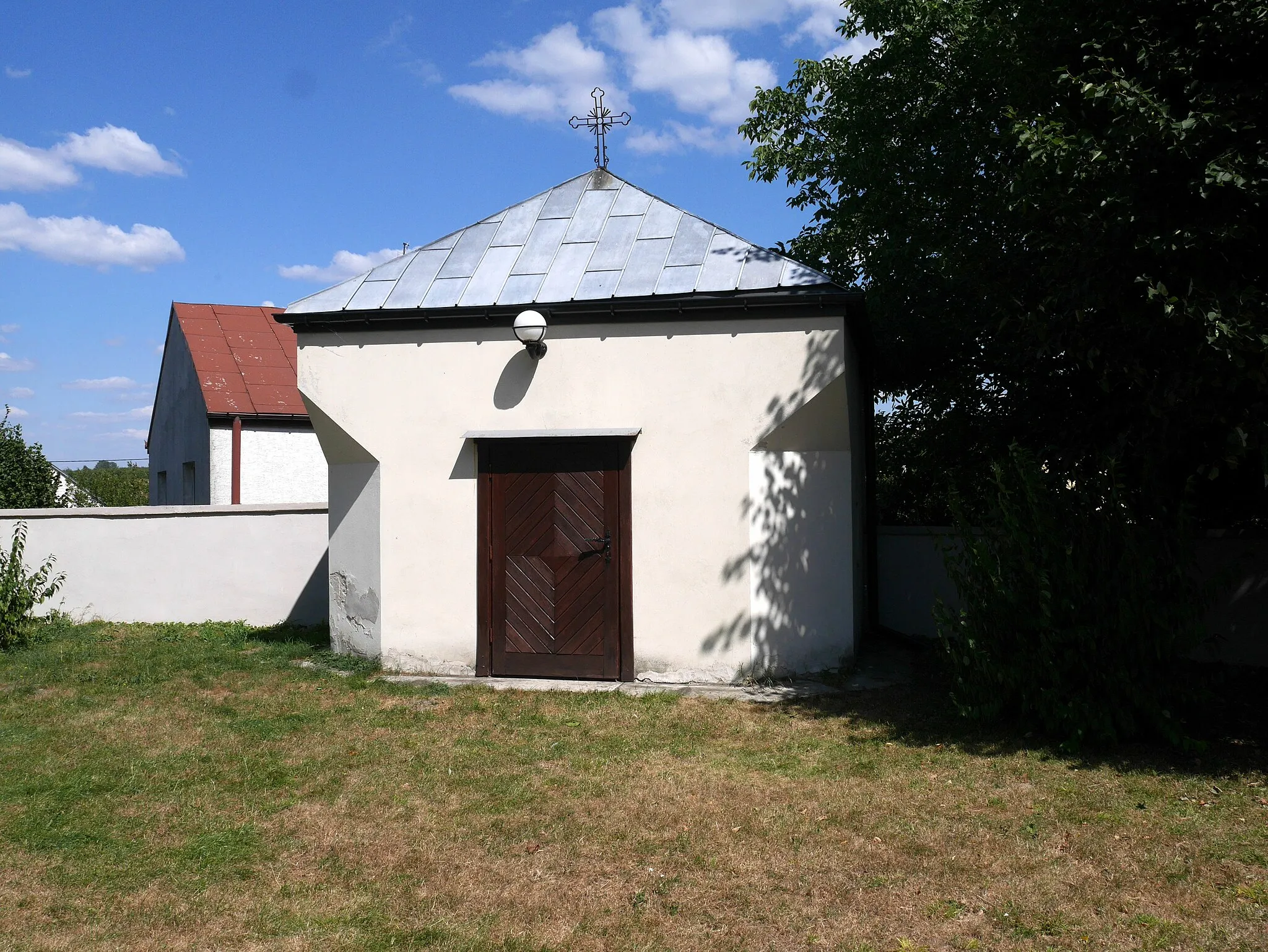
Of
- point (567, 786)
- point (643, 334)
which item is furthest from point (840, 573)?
point (567, 786)

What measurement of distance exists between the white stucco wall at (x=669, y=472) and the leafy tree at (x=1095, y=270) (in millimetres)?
1552

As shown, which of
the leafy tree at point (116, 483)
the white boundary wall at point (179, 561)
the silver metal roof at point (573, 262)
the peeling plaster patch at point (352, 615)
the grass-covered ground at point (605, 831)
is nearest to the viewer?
the grass-covered ground at point (605, 831)

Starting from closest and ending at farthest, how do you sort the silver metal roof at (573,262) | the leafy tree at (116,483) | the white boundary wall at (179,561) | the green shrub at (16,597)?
the silver metal roof at (573,262) < the green shrub at (16,597) < the white boundary wall at (179,561) < the leafy tree at (116,483)

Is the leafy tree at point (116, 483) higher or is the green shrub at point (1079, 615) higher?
the leafy tree at point (116, 483)

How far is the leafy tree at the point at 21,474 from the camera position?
16.8 m

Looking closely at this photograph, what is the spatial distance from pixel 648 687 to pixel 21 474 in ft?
45.2

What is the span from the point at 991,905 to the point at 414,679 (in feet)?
19.2

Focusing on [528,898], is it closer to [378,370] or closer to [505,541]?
[505,541]

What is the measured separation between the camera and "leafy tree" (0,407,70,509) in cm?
1683

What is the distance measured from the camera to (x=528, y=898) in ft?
14.4

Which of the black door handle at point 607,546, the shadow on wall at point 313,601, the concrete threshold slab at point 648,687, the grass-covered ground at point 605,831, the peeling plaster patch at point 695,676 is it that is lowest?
the grass-covered ground at point 605,831

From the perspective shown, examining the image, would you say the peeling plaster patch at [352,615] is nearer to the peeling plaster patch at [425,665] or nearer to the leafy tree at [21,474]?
the peeling plaster patch at [425,665]

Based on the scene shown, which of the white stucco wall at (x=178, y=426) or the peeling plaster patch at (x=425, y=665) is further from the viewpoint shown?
the white stucco wall at (x=178, y=426)

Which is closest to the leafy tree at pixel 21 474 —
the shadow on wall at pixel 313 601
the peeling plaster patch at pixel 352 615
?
the shadow on wall at pixel 313 601
